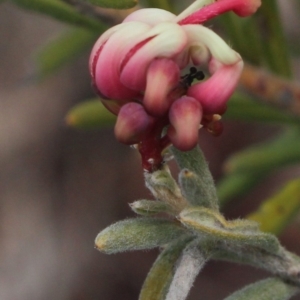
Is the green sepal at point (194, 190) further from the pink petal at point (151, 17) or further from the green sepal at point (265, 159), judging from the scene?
the green sepal at point (265, 159)

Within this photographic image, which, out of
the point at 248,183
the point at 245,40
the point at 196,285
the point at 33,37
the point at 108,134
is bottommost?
the point at 196,285

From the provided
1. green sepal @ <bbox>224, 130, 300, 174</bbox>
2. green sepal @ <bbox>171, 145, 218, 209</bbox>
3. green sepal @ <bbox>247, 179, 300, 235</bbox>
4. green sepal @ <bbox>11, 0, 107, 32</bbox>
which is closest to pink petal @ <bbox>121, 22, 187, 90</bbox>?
green sepal @ <bbox>171, 145, 218, 209</bbox>

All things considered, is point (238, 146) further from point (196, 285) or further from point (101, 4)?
point (101, 4)

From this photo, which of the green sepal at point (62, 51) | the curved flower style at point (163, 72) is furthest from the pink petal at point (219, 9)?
the green sepal at point (62, 51)

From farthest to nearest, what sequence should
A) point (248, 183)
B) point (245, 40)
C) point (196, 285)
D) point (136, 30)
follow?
1. point (196, 285)
2. point (248, 183)
3. point (245, 40)
4. point (136, 30)

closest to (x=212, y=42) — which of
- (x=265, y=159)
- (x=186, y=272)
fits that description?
(x=186, y=272)

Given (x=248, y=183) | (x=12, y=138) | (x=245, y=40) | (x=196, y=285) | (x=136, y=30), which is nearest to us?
(x=136, y=30)

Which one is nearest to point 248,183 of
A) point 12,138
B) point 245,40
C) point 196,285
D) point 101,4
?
point 245,40
